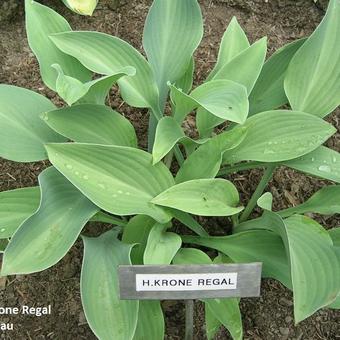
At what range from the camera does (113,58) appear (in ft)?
4.49

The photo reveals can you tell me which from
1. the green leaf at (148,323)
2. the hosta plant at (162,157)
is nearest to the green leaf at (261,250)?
the hosta plant at (162,157)

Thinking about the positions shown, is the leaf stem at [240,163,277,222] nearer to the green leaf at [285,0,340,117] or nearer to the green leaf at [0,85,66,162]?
the green leaf at [285,0,340,117]

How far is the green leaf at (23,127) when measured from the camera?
1.32m

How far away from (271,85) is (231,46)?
0.14 meters

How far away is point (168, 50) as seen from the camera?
145 cm

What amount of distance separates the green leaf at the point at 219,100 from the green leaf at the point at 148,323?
45cm

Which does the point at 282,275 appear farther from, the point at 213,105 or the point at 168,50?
the point at 168,50

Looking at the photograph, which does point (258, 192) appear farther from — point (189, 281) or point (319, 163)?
point (189, 281)

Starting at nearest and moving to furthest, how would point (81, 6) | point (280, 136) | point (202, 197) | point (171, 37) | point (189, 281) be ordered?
point (189, 281) → point (202, 197) → point (280, 136) → point (171, 37) → point (81, 6)

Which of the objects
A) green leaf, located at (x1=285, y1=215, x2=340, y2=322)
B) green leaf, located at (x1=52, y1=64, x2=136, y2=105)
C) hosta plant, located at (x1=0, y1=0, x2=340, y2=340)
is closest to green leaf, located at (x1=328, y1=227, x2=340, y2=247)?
hosta plant, located at (x1=0, y1=0, x2=340, y2=340)

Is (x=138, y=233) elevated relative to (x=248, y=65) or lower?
lower

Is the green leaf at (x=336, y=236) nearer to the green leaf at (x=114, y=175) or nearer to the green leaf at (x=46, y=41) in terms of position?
the green leaf at (x=114, y=175)

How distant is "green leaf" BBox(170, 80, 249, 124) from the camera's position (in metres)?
1.17

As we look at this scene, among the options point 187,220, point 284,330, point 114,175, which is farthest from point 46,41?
point 284,330
